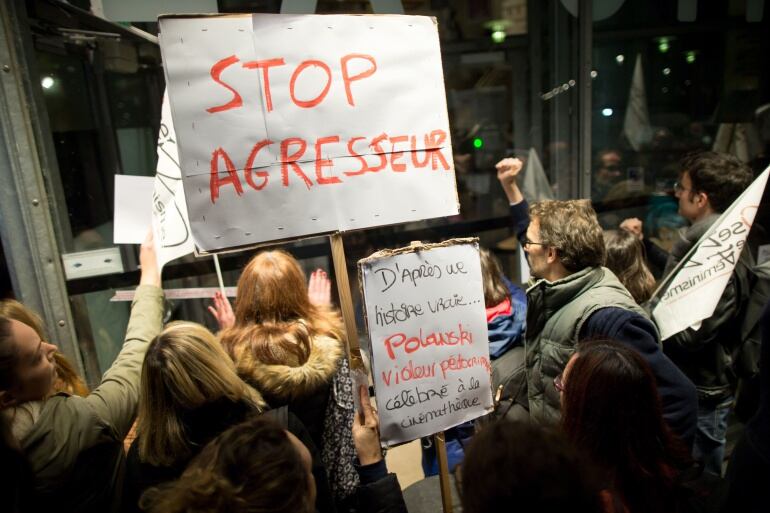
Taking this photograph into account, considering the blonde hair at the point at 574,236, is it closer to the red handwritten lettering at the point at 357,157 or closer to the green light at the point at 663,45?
the red handwritten lettering at the point at 357,157

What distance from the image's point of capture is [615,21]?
12.3ft

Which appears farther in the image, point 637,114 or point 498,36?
point 637,114

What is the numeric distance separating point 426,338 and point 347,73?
0.87 metres

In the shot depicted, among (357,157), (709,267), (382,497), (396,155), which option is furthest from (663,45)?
(382,497)

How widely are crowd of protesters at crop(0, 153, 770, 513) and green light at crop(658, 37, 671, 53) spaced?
2.03 m

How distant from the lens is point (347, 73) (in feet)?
5.32

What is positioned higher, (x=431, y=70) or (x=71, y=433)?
(x=431, y=70)

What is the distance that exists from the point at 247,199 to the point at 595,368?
1.09m

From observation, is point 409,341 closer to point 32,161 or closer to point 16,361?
point 16,361

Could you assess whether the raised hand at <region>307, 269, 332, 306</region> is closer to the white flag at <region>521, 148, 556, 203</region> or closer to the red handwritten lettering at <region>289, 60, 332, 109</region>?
the red handwritten lettering at <region>289, 60, 332, 109</region>

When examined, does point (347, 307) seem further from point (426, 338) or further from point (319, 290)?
point (319, 290)

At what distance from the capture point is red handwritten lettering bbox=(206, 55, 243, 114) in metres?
1.47

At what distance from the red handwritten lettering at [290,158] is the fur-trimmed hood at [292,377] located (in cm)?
68

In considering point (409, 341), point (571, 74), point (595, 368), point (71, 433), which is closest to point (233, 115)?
point (409, 341)
